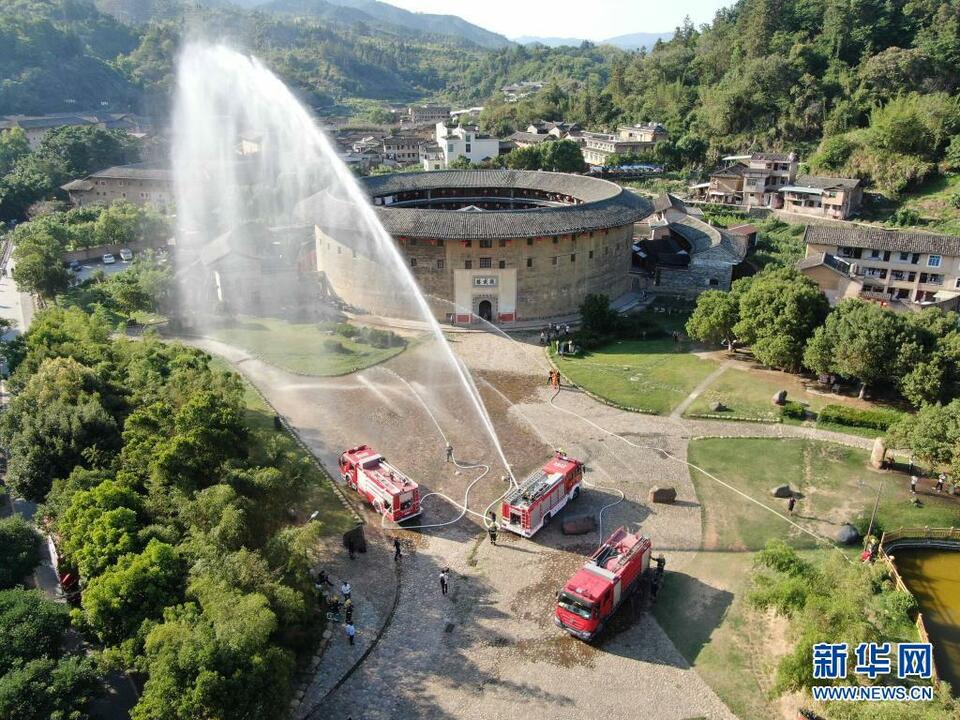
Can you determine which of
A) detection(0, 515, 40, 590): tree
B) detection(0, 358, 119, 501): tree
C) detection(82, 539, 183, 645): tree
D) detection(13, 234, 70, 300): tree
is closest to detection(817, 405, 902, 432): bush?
detection(82, 539, 183, 645): tree

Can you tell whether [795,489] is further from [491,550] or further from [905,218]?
[905,218]

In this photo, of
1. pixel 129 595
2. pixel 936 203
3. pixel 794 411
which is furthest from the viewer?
pixel 936 203

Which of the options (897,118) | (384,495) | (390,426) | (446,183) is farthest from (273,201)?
(897,118)

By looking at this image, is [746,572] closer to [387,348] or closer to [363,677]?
[363,677]

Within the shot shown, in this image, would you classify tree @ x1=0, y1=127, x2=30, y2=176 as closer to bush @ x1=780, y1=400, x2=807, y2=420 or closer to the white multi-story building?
the white multi-story building

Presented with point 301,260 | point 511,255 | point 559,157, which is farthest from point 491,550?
point 559,157

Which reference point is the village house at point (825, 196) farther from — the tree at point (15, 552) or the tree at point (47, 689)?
the tree at point (47, 689)
